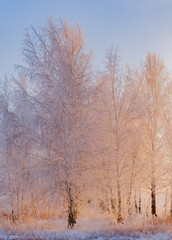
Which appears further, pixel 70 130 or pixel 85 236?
pixel 70 130

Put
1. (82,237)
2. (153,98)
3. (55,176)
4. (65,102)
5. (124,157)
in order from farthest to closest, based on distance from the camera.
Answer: (153,98), (124,157), (65,102), (55,176), (82,237)

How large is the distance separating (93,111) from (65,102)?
114 cm

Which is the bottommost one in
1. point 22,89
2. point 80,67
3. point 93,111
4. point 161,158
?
point 161,158

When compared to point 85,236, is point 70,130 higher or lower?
higher

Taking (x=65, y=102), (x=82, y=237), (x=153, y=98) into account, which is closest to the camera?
(x=82, y=237)

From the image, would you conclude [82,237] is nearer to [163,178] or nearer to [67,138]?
[67,138]

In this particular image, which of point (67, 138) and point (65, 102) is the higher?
point (65, 102)

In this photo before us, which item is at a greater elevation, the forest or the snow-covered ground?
the forest

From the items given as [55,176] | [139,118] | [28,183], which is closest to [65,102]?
[55,176]

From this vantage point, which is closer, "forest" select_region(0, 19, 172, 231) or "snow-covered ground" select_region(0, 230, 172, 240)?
"snow-covered ground" select_region(0, 230, 172, 240)

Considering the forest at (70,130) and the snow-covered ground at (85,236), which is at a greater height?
the forest at (70,130)

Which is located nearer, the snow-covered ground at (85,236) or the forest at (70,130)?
the snow-covered ground at (85,236)

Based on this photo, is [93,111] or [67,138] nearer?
[67,138]

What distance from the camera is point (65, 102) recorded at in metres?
8.27
